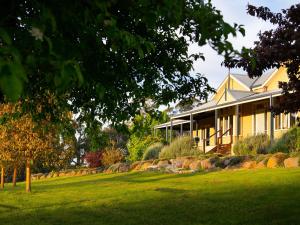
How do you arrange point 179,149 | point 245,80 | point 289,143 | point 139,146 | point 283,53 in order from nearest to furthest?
point 283,53
point 289,143
point 179,149
point 245,80
point 139,146

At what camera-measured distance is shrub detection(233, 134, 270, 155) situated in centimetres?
2478

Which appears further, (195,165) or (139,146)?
(139,146)

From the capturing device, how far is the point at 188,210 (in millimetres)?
11633

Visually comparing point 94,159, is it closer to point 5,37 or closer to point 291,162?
point 291,162

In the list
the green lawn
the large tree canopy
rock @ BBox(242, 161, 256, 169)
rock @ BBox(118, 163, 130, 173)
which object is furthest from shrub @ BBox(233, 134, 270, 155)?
the large tree canopy

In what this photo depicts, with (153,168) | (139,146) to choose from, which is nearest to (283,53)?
(153,168)

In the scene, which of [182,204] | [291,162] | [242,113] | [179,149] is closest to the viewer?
[182,204]

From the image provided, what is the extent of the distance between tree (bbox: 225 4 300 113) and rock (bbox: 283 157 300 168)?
1058cm

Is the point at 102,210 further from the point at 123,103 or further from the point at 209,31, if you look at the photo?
the point at 209,31

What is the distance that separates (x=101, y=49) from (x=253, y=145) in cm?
2144

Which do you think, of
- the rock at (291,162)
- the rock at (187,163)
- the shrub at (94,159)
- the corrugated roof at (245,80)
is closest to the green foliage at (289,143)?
the rock at (291,162)

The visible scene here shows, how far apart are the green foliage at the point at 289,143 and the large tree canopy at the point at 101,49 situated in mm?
15292

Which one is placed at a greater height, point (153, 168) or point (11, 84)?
point (11, 84)

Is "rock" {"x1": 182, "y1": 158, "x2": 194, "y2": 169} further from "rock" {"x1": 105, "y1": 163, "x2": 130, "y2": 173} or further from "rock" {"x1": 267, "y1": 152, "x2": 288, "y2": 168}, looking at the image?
"rock" {"x1": 267, "y1": 152, "x2": 288, "y2": 168}
